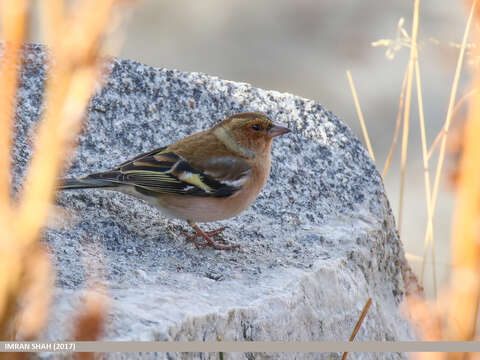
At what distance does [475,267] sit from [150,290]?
1.62 m

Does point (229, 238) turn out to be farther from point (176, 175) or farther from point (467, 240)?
point (467, 240)

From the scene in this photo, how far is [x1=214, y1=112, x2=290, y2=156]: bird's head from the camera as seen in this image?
3307mm

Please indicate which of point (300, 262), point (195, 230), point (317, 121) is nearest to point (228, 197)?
point (195, 230)

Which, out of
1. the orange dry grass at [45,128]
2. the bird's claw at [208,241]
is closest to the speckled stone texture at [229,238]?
the bird's claw at [208,241]

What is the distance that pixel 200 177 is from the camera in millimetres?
3199

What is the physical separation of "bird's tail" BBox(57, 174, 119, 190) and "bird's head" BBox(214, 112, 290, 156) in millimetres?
648

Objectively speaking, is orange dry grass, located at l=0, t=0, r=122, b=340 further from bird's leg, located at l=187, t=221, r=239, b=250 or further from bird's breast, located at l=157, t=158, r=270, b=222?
bird's breast, located at l=157, t=158, r=270, b=222

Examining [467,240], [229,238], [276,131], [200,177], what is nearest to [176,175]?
[200,177]

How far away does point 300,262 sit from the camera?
9.16ft

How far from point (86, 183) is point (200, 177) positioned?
56 cm

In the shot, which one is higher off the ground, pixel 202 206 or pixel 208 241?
pixel 202 206

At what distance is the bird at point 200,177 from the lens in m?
3.00

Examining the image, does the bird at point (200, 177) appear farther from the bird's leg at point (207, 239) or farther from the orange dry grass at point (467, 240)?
the orange dry grass at point (467, 240)

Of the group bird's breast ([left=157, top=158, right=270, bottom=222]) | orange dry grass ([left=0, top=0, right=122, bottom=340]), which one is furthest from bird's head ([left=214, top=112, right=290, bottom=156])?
orange dry grass ([left=0, top=0, right=122, bottom=340])
